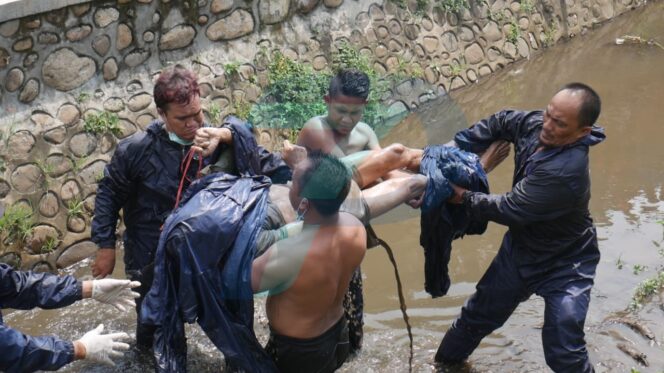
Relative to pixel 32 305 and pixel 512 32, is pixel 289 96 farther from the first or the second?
pixel 32 305

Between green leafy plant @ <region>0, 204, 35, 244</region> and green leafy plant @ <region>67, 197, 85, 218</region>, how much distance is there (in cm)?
33

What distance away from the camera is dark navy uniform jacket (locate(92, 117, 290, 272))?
3.94 metres

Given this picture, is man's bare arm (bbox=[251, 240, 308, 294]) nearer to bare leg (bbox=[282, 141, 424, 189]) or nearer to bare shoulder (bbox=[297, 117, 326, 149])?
bare leg (bbox=[282, 141, 424, 189])

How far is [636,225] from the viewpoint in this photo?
238 inches

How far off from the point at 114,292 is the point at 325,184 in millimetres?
1397

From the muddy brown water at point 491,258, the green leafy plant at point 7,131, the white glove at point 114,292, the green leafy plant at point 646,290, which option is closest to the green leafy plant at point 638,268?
the muddy brown water at point 491,258

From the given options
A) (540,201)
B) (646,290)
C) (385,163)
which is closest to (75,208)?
(385,163)

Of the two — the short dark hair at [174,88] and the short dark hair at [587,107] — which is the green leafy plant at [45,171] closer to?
the short dark hair at [174,88]

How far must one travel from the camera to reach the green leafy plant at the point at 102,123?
19.4ft

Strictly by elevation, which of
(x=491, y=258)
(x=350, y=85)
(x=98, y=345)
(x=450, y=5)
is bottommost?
(x=491, y=258)

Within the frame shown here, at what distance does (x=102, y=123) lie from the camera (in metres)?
5.98

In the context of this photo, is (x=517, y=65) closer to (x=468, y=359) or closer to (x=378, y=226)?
(x=378, y=226)

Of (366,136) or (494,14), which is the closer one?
(366,136)

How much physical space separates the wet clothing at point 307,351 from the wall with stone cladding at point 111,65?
9.65 feet
